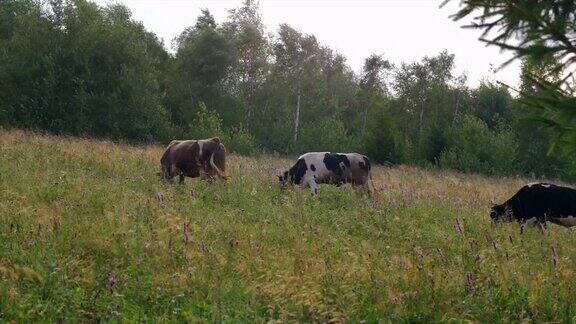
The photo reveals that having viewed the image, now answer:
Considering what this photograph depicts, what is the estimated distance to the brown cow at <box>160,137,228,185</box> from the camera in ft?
42.0

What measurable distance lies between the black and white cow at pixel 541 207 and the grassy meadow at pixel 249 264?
0.90m

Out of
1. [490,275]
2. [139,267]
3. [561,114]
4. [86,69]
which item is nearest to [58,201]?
[139,267]

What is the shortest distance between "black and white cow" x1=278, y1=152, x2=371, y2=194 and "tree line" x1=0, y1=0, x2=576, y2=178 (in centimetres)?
499

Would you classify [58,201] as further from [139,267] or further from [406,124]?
[406,124]

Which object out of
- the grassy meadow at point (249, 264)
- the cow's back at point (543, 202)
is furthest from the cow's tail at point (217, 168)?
the cow's back at point (543, 202)

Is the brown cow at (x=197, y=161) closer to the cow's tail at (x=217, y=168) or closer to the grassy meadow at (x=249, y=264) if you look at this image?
the cow's tail at (x=217, y=168)

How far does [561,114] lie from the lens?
3.61 metres

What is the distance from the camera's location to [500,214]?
10.3 m

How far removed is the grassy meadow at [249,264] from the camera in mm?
4633

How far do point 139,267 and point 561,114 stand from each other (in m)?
4.38

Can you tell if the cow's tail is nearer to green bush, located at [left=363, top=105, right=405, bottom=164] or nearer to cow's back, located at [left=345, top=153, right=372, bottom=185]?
cow's back, located at [left=345, top=153, right=372, bottom=185]

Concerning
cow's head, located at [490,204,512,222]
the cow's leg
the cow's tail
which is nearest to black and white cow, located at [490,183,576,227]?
cow's head, located at [490,204,512,222]

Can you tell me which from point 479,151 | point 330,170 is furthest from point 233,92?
point 330,170

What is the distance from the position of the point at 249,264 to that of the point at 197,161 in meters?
7.63
